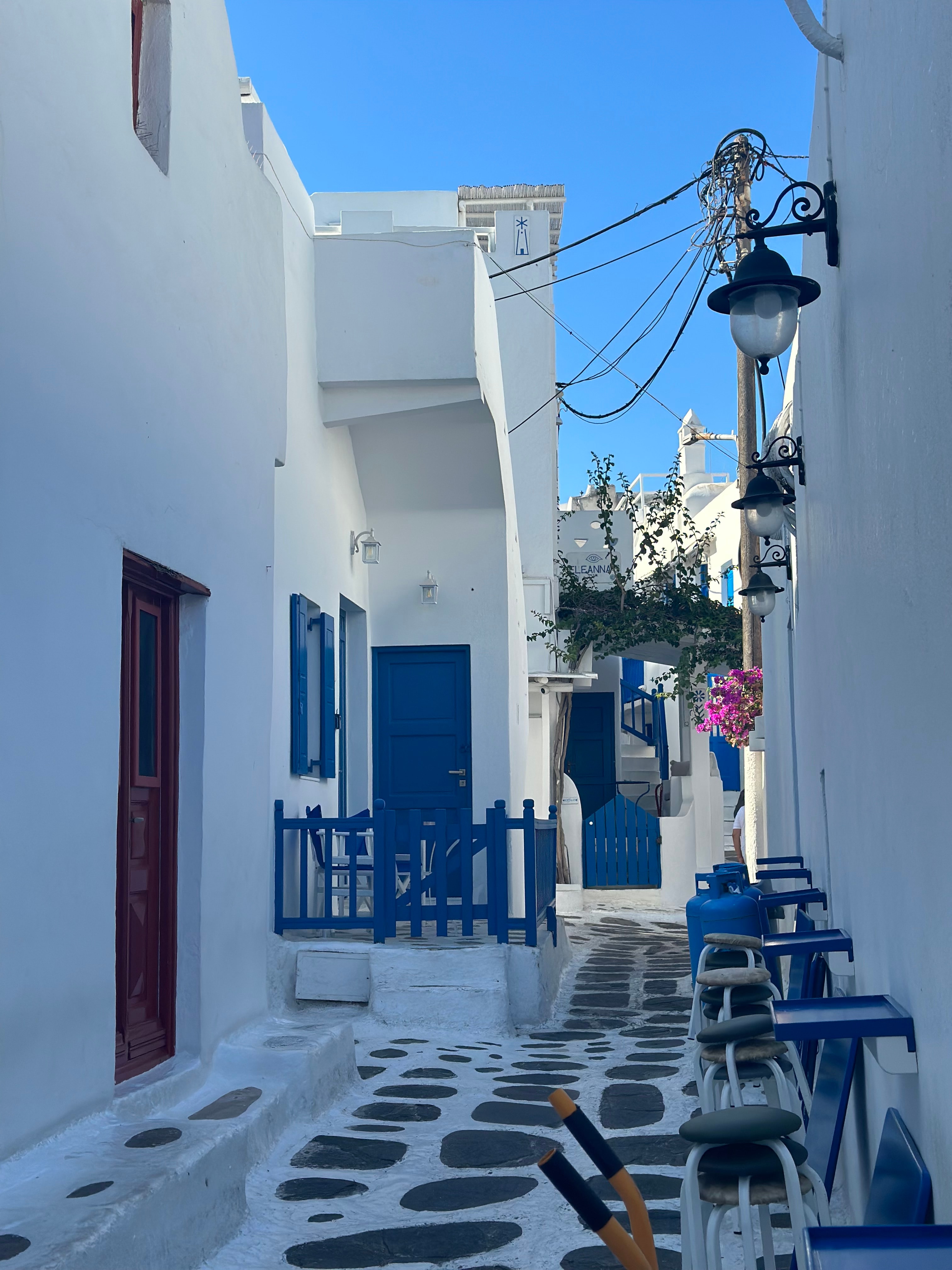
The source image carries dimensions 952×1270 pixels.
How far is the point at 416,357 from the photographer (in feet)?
29.9

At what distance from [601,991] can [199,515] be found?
5.43 metres

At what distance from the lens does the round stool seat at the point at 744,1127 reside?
2170mm

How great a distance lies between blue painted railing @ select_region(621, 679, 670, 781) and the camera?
22609 mm

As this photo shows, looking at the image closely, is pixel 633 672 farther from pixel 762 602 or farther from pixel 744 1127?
pixel 744 1127

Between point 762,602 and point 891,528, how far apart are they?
5729 millimetres

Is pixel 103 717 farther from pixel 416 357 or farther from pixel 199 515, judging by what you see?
pixel 416 357

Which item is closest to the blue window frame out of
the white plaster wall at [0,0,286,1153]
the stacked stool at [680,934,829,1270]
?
the white plaster wall at [0,0,286,1153]

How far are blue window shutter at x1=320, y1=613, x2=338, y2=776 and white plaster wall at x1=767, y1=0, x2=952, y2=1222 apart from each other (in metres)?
4.97

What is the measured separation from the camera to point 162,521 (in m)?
4.89

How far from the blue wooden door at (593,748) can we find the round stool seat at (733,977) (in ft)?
59.4

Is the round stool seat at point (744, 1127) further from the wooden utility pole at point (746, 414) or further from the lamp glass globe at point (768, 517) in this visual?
the wooden utility pole at point (746, 414)

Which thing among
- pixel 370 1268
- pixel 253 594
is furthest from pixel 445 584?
pixel 370 1268

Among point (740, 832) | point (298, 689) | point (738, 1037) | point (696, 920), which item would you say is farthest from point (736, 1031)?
point (740, 832)

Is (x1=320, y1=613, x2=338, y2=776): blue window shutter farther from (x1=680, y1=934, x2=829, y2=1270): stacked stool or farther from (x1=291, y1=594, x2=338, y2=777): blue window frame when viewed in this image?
(x1=680, y1=934, x2=829, y2=1270): stacked stool
